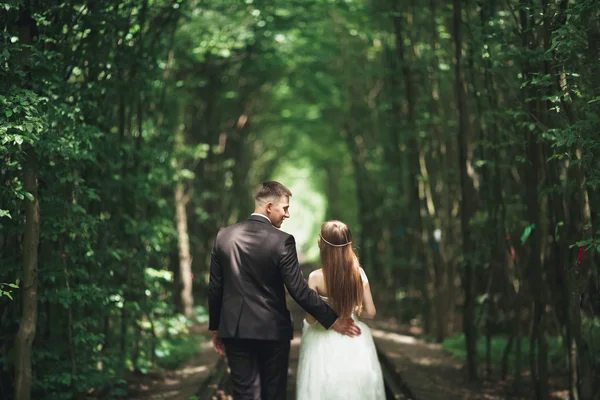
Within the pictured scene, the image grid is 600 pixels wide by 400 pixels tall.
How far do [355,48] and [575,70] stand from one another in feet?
56.1

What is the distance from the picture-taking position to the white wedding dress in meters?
5.90

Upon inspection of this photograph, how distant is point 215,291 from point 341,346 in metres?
1.11

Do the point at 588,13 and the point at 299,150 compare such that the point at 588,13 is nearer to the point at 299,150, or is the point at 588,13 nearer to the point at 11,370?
the point at 11,370

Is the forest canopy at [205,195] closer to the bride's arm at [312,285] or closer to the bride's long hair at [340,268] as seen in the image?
the bride's long hair at [340,268]

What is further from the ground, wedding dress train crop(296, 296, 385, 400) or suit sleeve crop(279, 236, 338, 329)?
suit sleeve crop(279, 236, 338, 329)

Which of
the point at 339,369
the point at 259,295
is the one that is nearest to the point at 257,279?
the point at 259,295

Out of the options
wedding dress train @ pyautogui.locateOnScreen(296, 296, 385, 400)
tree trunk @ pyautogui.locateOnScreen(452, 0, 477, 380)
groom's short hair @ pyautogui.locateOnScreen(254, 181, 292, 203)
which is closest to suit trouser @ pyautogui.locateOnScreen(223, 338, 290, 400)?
wedding dress train @ pyautogui.locateOnScreen(296, 296, 385, 400)

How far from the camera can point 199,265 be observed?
23.3 meters

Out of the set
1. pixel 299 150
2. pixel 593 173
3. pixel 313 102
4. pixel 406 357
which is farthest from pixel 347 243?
pixel 299 150

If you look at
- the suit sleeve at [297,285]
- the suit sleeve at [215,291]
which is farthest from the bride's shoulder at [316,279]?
the suit sleeve at [215,291]

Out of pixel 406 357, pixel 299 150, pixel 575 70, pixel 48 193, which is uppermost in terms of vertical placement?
pixel 299 150

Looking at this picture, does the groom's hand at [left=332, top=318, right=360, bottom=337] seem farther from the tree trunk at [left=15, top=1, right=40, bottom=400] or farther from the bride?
the tree trunk at [left=15, top=1, right=40, bottom=400]

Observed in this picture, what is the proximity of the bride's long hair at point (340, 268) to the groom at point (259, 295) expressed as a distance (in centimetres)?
18

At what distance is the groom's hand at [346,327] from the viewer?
19.6 ft
